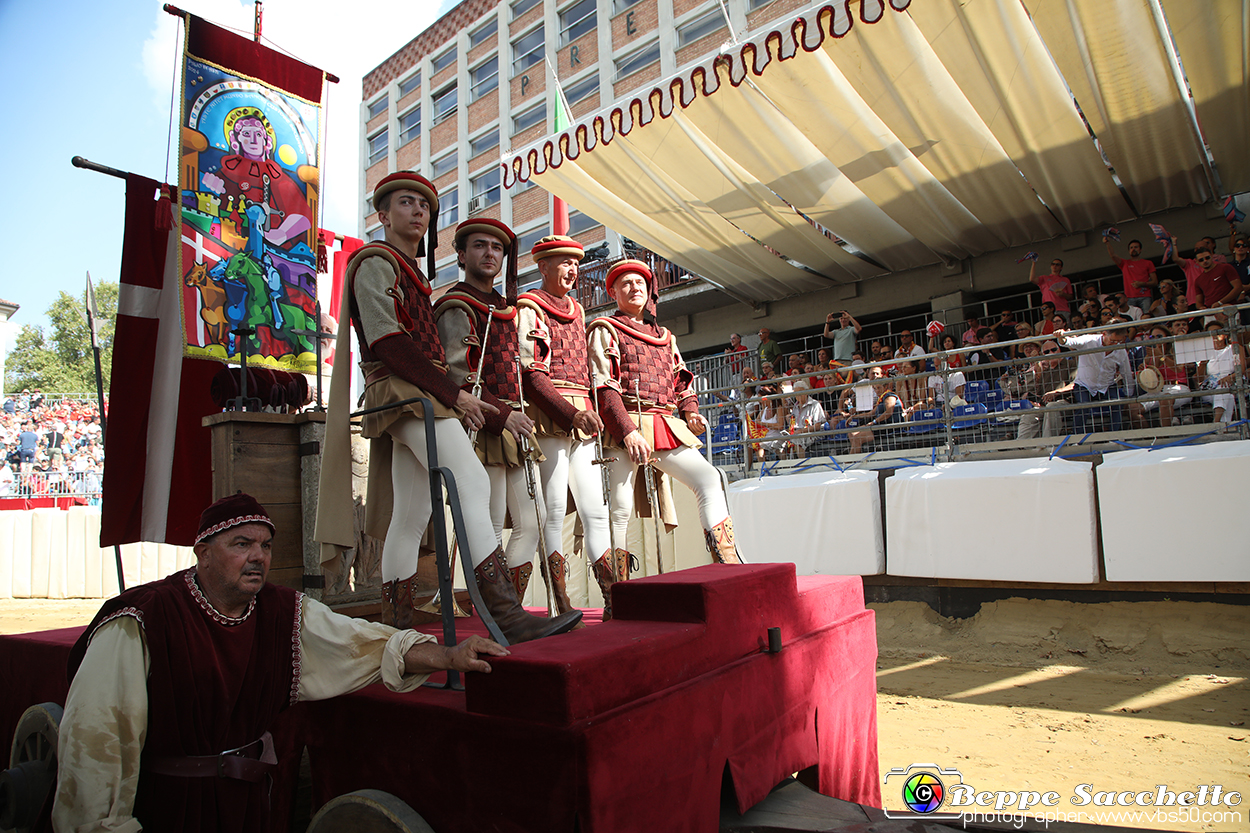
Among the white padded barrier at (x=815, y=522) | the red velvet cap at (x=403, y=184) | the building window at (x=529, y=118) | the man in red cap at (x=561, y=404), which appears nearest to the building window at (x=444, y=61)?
the building window at (x=529, y=118)

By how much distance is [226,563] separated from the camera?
7.15ft

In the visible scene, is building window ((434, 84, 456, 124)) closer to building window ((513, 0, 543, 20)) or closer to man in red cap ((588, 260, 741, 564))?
building window ((513, 0, 543, 20))

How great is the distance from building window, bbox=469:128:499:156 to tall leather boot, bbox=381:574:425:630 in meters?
24.2

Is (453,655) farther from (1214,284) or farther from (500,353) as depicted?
(1214,284)

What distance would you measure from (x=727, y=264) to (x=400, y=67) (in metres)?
23.0

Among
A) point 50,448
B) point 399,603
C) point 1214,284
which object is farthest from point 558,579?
point 50,448

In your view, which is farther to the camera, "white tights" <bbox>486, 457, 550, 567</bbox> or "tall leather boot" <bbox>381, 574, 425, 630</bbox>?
"white tights" <bbox>486, 457, 550, 567</bbox>

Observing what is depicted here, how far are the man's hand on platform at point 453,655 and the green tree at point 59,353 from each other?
46816mm

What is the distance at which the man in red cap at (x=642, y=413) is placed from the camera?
378 cm

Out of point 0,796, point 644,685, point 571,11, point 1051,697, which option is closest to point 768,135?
point 1051,697

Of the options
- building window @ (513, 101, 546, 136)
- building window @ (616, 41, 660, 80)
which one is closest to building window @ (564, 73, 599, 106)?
building window @ (616, 41, 660, 80)

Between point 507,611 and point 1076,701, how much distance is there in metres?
4.16

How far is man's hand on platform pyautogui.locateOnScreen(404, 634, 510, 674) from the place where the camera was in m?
1.91

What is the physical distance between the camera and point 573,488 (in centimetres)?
359
